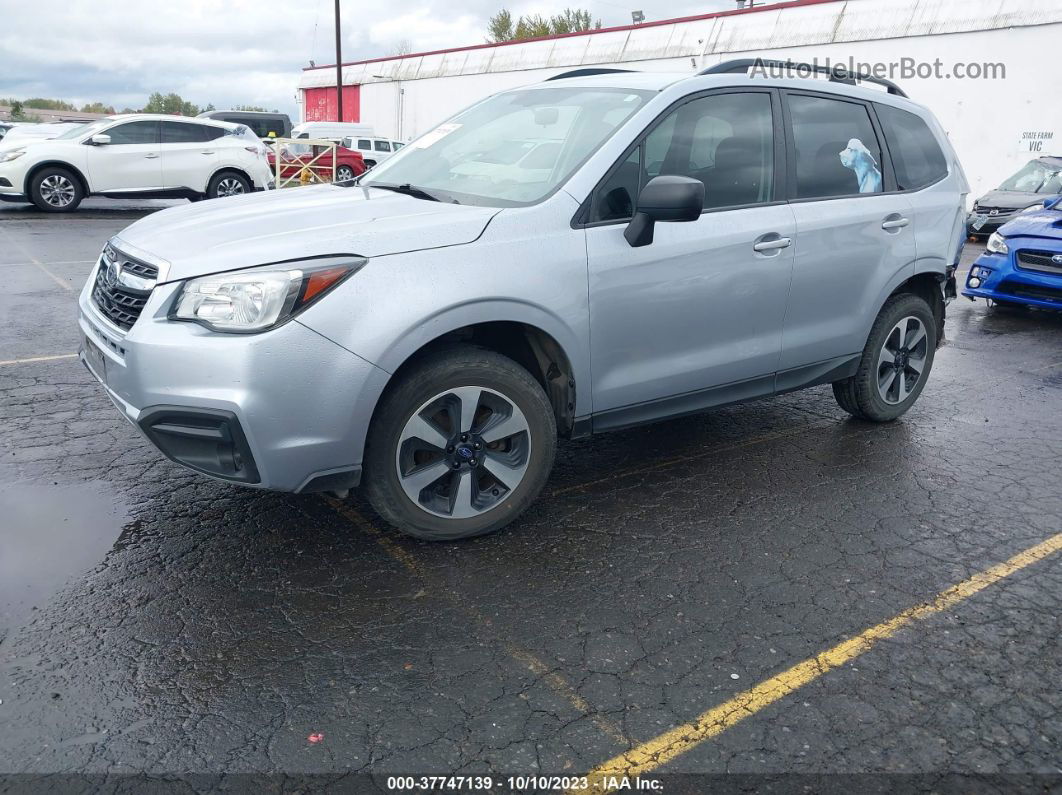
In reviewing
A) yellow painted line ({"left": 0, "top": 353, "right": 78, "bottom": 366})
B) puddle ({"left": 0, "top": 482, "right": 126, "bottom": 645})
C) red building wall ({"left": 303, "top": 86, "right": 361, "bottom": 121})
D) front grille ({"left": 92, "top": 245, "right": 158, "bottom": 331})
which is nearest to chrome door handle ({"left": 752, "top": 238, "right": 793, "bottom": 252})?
front grille ({"left": 92, "top": 245, "right": 158, "bottom": 331})

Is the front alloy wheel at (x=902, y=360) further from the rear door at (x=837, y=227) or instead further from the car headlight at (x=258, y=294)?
the car headlight at (x=258, y=294)

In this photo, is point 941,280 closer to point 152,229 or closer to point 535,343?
point 535,343

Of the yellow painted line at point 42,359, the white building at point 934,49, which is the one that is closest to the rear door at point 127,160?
the white building at point 934,49

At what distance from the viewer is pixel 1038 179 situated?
55.9 ft

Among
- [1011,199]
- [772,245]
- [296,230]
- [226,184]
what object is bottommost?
[1011,199]

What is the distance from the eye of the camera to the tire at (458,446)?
3494 mm

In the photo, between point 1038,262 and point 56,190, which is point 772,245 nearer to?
point 1038,262

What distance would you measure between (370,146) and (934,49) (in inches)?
652

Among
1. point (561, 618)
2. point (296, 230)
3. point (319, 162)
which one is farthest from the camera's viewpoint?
point (319, 162)

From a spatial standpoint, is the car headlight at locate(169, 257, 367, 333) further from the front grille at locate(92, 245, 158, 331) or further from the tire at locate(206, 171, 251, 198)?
the tire at locate(206, 171, 251, 198)

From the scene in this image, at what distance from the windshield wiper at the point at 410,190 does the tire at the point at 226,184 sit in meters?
13.6

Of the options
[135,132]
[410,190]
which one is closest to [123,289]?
[410,190]

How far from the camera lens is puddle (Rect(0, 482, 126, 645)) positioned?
3.28 meters

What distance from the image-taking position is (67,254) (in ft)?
37.2
